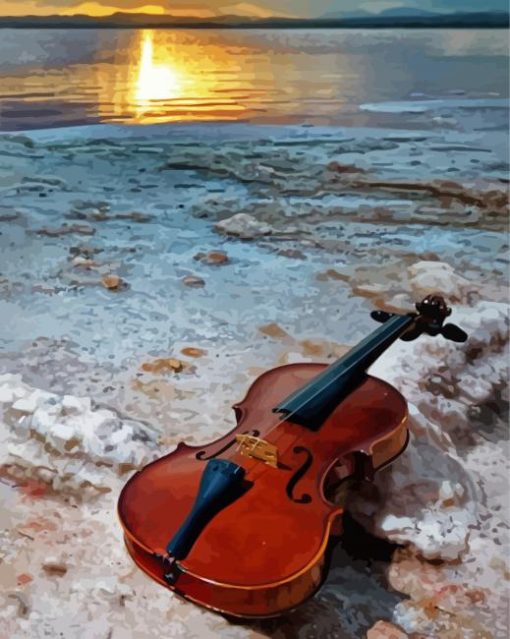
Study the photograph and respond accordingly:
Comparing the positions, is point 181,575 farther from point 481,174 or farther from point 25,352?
point 481,174

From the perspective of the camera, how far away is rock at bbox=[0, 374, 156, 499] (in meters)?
1.08

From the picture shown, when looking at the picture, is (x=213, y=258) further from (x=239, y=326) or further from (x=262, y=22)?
(x=262, y=22)

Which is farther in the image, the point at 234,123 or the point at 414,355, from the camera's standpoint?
the point at 234,123

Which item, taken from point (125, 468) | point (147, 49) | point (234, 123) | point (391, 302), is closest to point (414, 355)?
point (391, 302)

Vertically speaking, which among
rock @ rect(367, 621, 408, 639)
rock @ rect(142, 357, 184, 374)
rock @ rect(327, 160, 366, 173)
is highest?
rock @ rect(327, 160, 366, 173)

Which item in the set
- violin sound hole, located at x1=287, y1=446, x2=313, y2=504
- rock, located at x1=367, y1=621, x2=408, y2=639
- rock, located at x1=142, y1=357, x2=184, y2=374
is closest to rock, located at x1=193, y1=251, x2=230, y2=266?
rock, located at x1=142, y1=357, x2=184, y2=374

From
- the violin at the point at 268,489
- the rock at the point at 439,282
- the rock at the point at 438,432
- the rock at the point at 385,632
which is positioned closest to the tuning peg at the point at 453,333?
the violin at the point at 268,489

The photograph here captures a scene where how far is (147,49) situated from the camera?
154cm

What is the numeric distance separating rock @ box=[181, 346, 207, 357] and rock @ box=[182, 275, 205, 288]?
0.50 feet

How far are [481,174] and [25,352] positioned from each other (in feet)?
3.12

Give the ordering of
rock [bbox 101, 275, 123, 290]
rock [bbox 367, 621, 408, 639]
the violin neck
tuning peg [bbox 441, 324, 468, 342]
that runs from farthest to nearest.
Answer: rock [bbox 101, 275, 123, 290], tuning peg [bbox 441, 324, 468, 342], the violin neck, rock [bbox 367, 621, 408, 639]

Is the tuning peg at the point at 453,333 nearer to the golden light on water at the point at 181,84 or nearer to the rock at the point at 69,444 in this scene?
the rock at the point at 69,444

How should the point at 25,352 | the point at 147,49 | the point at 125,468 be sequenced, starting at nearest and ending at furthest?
the point at 125,468
the point at 25,352
the point at 147,49

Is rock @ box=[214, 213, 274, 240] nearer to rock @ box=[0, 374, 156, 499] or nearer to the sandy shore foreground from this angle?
the sandy shore foreground
